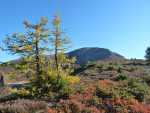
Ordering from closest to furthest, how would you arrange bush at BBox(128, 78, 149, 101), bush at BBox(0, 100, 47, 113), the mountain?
bush at BBox(0, 100, 47, 113) → bush at BBox(128, 78, 149, 101) → the mountain

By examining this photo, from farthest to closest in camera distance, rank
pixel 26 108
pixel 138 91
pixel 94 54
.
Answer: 1. pixel 94 54
2. pixel 138 91
3. pixel 26 108

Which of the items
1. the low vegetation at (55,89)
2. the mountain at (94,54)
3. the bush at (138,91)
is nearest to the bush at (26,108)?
the low vegetation at (55,89)

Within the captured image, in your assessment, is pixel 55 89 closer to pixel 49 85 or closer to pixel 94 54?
pixel 49 85

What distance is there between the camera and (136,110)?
936 inches

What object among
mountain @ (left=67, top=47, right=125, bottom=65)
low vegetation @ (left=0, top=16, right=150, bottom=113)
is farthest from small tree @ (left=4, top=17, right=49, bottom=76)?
mountain @ (left=67, top=47, right=125, bottom=65)

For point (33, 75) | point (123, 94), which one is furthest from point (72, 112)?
point (33, 75)

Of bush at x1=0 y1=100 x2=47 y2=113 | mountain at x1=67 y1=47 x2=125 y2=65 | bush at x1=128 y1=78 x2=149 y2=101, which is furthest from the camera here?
mountain at x1=67 y1=47 x2=125 y2=65

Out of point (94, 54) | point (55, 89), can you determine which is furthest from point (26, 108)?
point (94, 54)

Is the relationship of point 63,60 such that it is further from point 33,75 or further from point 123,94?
point 123,94

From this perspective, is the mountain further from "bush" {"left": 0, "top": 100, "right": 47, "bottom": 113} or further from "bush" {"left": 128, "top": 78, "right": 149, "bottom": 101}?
"bush" {"left": 0, "top": 100, "right": 47, "bottom": 113}

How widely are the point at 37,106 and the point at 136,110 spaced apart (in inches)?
219

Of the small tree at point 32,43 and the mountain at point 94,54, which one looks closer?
the small tree at point 32,43

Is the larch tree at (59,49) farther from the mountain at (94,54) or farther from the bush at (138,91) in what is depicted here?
the mountain at (94,54)

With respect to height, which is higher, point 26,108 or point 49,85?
point 49,85
